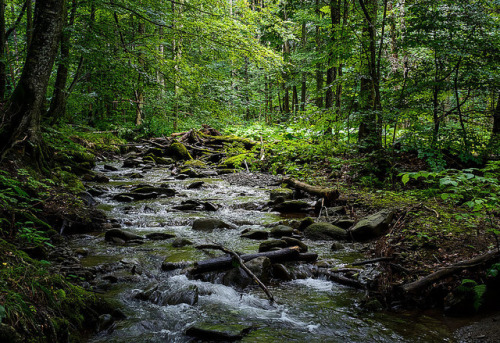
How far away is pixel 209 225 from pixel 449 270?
4.48 metres

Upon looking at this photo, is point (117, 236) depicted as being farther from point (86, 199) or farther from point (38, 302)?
point (38, 302)

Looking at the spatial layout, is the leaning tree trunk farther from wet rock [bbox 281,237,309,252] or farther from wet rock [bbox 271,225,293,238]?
wet rock [bbox 281,237,309,252]

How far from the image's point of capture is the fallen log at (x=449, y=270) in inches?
124

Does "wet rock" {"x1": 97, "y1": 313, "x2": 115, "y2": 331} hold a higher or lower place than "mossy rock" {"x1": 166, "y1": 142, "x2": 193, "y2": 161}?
lower

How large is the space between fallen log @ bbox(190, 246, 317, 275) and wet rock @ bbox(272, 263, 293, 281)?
178mm

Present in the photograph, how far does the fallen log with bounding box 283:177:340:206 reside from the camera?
7668 mm

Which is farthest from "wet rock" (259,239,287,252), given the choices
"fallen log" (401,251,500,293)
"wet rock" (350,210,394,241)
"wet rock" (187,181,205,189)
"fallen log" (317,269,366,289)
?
"wet rock" (187,181,205,189)

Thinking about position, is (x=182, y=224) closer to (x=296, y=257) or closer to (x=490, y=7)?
(x=296, y=257)

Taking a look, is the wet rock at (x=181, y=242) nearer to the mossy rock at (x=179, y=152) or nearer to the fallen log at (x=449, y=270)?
the fallen log at (x=449, y=270)

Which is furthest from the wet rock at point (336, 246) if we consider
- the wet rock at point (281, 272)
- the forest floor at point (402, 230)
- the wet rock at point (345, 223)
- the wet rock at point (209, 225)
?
the wet rock at point (209, 225)

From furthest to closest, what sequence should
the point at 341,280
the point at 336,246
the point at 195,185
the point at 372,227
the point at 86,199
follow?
1. the point at 195,185
2. the point at 86,199
3. the point at 372,227
4. the point at 336,246
5. the point at 341,280

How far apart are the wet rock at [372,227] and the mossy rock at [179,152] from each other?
12210 millimetres

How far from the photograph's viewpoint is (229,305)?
3604mm

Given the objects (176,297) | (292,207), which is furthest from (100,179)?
(176,297)
